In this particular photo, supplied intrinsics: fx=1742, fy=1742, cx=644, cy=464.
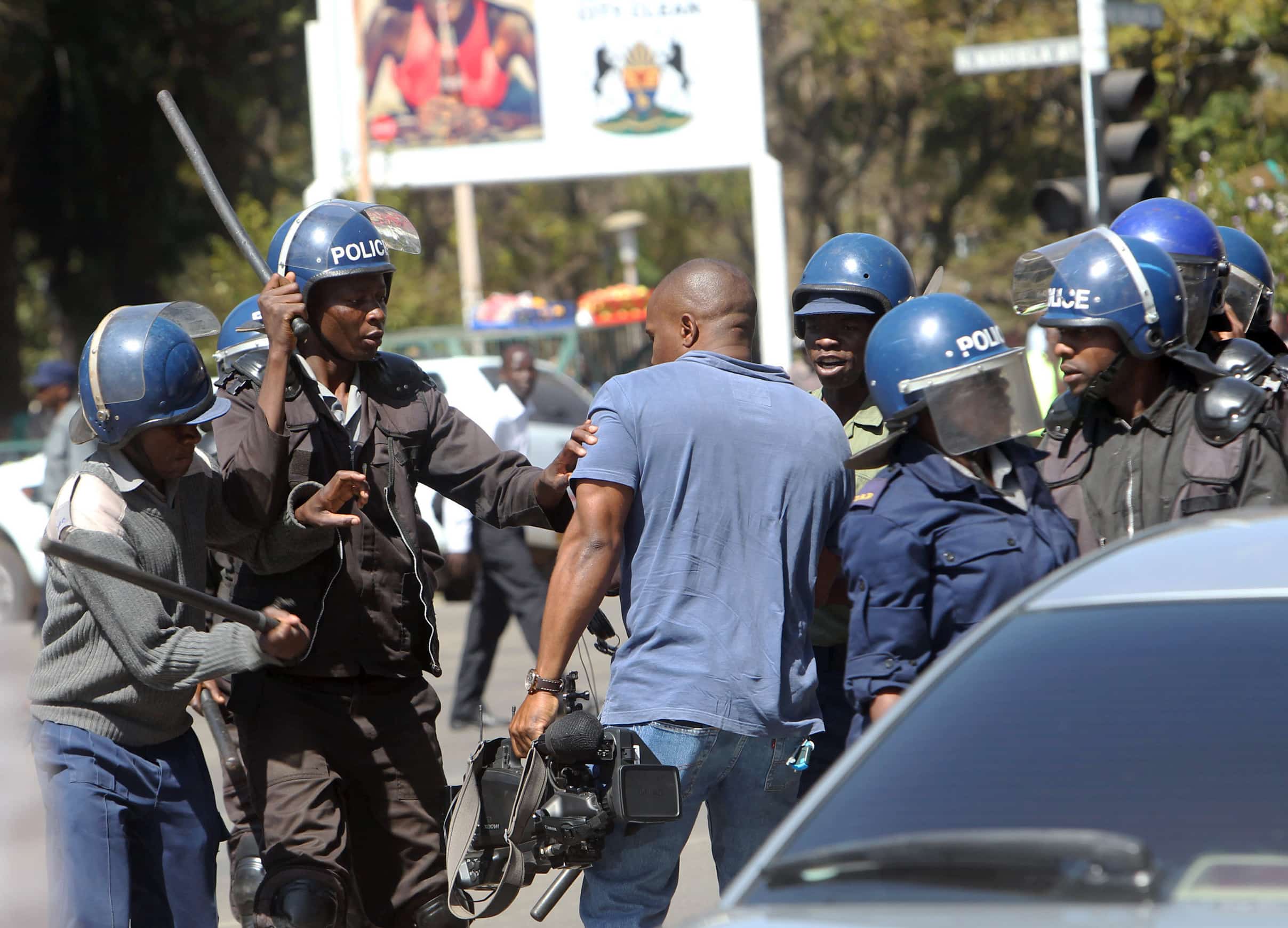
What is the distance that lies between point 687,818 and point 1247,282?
249 centimetres

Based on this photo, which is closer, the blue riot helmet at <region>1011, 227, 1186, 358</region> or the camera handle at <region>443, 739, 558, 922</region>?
the camera handle at <region>443, 739, 558, 922</region>

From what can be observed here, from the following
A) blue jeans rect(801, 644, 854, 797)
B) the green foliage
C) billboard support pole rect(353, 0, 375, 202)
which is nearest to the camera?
blue jeans rect(801, 644, 854, 797)

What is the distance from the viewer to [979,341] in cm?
355

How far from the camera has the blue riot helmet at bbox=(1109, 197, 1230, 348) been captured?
15.3 feet

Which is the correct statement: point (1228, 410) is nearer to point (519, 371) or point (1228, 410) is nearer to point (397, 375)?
point (397, 375)

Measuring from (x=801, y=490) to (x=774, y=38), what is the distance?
33.2 meters

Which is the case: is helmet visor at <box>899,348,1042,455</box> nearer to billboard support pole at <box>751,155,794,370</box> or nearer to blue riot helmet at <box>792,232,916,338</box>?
blue riot helmet at <box>792,232,916,338</box>

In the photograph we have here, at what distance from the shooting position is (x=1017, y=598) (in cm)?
265

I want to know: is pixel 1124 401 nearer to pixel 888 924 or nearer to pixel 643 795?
pixel 643 795

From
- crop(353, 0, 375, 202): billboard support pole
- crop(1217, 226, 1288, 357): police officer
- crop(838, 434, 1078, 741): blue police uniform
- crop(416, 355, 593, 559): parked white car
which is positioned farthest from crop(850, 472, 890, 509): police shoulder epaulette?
crop(353, 0, 375, 202): billboard support pole

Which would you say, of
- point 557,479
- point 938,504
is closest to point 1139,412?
point 938,504

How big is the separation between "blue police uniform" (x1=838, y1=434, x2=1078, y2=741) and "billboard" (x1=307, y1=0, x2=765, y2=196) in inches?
806

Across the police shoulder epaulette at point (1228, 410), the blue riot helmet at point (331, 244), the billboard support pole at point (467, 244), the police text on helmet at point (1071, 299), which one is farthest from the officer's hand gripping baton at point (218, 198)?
the billboard support pole at point (467, 244)

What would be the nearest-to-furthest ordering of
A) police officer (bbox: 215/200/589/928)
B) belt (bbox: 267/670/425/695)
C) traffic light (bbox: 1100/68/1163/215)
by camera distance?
police officer (bbox: 215/200/589/928) → belt (bbox: 267/670/425/695) → traffic light (bbox: 1100/68/1163/215)
